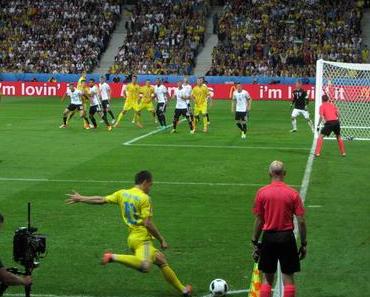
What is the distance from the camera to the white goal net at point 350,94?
110 ft

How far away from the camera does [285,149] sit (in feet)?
91.2

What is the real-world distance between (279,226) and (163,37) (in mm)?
51790

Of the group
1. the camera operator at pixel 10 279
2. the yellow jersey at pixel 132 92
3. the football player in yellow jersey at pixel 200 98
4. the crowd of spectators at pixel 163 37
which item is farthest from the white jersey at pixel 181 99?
the crowd of spectators at pixel 163 37

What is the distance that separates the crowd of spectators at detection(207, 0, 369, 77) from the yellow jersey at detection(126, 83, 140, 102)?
19840 millimetres

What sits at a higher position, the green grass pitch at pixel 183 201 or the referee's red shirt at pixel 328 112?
the referee's red shirt at pixel 328 112

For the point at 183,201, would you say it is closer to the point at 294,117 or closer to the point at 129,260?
the point at 129,260

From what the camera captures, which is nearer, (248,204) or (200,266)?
(200,266)

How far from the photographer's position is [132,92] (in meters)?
35.5

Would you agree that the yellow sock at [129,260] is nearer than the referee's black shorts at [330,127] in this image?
Yes

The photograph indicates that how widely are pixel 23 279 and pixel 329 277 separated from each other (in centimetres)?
488

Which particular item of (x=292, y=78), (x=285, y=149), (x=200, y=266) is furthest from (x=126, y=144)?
(x=292, y=78)

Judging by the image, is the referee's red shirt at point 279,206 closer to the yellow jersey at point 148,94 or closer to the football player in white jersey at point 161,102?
the football player in white jersey at point 161,102

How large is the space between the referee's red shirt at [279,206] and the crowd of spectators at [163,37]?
4661cm

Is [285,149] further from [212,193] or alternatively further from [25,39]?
[25,39]
